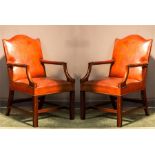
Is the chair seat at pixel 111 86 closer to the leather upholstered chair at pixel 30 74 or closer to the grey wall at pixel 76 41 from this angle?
the leather upholstered chair at pixel 30 74

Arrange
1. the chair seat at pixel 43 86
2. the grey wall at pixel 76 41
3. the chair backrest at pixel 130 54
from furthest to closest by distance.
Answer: the grey wall at pixel 76 41, the chair backrest at pixel 130 54, the chair seat at pixel 43 86

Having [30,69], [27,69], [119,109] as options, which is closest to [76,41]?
[30,69]

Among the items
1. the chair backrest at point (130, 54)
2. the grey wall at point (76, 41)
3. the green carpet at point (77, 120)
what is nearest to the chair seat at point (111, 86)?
the chair backrest at point (130, 54)

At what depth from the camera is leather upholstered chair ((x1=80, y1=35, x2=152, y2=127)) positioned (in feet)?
10.6

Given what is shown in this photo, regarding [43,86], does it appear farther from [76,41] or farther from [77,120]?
[76,41]

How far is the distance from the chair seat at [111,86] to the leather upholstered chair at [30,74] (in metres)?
0.20

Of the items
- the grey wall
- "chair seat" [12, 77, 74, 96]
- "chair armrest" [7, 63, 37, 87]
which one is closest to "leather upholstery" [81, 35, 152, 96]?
"chair seat" [12, 77, 74, 96]

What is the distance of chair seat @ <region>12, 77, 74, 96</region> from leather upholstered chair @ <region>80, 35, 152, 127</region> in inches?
8.8

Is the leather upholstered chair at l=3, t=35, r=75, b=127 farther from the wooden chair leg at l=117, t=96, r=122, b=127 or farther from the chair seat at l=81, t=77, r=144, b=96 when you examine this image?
the wooden chair leg at l=117, t=96, r=122, b=127

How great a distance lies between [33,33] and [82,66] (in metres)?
0.79

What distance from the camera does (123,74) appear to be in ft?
12.2

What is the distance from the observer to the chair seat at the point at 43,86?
3189 mm

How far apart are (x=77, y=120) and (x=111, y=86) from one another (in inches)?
25.6

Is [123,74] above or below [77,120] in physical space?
above
